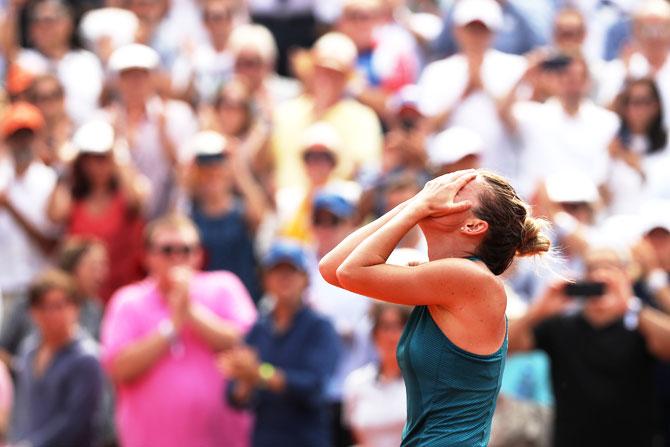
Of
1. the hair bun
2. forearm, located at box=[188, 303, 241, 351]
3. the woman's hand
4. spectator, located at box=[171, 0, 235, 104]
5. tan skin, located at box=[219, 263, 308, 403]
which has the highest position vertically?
the woman's hand

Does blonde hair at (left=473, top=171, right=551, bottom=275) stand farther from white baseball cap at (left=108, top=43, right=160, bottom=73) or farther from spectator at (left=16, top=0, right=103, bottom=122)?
spectator at (left=16, top=0, right=103, bottom=122)

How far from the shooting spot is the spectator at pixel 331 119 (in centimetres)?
1017

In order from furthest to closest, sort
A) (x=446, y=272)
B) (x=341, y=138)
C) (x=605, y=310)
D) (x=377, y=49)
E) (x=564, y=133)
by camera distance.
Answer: (x=377, y=49), (x=341, y=138), (x=564, y=133), (x=605, y=310), (x=446, y=272)

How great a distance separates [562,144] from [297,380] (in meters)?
3.21

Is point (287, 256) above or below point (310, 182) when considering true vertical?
above

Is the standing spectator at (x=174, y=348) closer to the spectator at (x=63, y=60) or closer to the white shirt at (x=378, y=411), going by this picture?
the white shirt at (x=378, y=411)

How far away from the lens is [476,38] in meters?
10.4

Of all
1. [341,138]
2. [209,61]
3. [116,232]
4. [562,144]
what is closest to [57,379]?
[116,232]

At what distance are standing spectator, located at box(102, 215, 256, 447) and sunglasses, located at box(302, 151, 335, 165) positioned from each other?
1.37 m

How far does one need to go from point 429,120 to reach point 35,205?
9.27 feet

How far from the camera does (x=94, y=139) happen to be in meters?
9.86

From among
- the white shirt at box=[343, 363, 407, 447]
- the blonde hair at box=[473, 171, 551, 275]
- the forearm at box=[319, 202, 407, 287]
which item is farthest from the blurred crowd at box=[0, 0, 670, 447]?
the blonde hair at box=[473, 171, 551, 275]

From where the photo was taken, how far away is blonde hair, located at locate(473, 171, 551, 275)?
439 cm

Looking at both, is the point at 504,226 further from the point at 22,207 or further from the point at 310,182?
the point at 22,207
